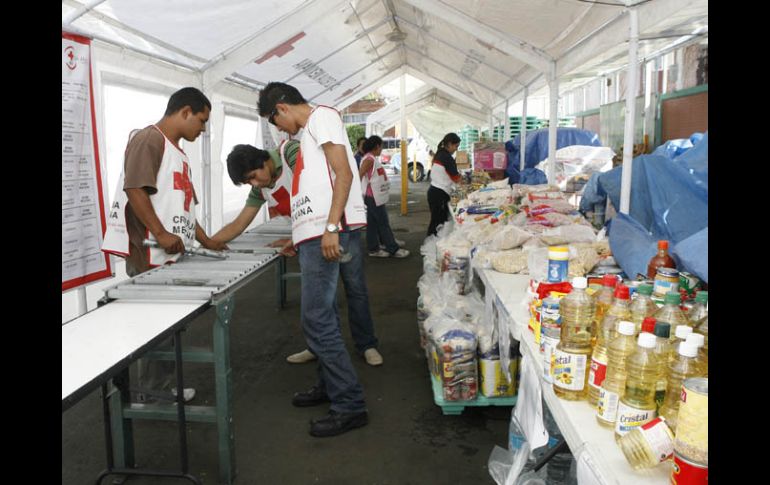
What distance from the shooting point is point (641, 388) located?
49.3 inches

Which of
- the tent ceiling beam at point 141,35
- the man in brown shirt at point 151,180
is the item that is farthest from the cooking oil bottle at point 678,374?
the tent ceiling beam at point 141,35

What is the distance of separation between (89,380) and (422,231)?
8974 millimetres

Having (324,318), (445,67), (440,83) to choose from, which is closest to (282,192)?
(324,318)

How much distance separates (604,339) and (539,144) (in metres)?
7.33

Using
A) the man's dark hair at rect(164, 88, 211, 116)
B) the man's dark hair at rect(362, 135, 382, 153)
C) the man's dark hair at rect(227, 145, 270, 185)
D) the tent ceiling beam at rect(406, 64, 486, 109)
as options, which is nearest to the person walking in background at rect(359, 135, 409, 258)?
the man's dark hair at rect(362, 135, 382, 153)

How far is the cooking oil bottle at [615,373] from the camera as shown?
1334 mm

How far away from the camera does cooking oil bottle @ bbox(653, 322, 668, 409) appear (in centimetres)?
126

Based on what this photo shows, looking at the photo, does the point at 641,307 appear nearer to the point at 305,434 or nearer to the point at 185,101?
the point at 305,434

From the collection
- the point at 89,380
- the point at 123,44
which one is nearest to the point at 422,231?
the point at 123,44

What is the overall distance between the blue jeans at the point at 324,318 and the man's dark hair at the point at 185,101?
95 cm

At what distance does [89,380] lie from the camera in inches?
60.1

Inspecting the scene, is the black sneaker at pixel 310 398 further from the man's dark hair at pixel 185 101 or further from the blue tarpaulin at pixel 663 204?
the blue tarpaulin at pixel 663 204

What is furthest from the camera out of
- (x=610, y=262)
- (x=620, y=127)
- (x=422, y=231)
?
(x=422, y=231)

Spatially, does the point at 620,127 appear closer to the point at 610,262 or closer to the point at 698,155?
the point at 698,155
